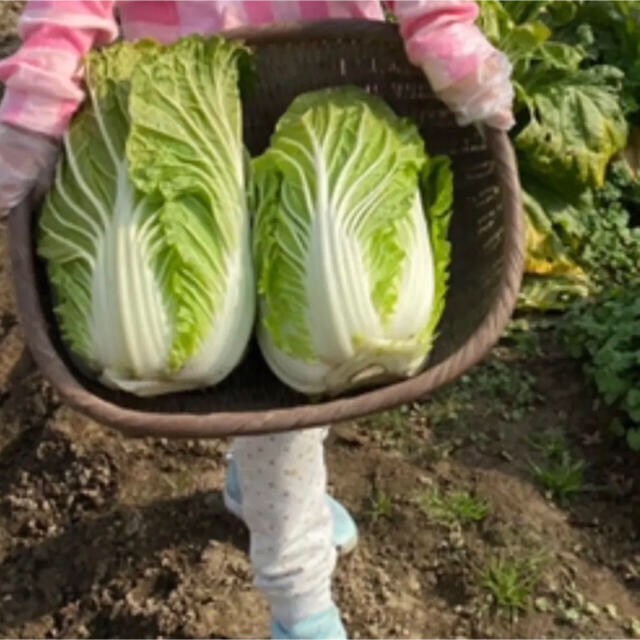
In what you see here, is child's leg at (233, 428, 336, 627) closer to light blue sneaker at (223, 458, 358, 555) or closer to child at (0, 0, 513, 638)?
child at (0, 0, 513, 638)

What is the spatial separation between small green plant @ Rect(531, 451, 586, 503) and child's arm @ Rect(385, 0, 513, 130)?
1.11 m

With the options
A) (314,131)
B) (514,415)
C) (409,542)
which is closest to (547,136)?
(514,415)

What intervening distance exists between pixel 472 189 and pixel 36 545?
4.56 feet

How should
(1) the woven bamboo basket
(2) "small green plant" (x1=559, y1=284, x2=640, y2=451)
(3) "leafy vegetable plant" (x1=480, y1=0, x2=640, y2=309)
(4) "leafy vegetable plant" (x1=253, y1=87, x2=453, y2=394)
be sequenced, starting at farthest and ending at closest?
(3) "leafy vegetable plant" (x1=480, y1=0, x2=640, y2=309), (2) "small green plant" (x1=559, y1=284, x2=640, y2=451), (4) "leafy vegetable plant" (x1=253, y1=87, x2=453, y2=394), (1) the woven bamboo basket

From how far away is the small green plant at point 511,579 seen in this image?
2816 millimetres

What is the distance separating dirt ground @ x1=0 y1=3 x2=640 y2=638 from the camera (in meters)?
2.85

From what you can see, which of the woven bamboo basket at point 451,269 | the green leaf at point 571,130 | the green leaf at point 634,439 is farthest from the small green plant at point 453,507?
the green leaf at point 571,130

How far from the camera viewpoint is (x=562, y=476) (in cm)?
302

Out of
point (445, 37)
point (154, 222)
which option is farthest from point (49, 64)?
point (445, 37)

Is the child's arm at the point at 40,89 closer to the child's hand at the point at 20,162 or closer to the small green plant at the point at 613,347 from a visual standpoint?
the child's hand at the point at 20,162

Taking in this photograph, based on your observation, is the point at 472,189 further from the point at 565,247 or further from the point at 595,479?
the point at 565,247

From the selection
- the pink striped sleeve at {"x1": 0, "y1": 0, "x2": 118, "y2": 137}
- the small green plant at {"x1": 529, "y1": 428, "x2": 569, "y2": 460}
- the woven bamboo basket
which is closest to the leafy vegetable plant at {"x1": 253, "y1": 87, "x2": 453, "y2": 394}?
the woven bamboo basket

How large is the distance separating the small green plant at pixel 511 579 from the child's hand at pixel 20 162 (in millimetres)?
1319

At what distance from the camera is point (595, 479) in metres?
3.05
